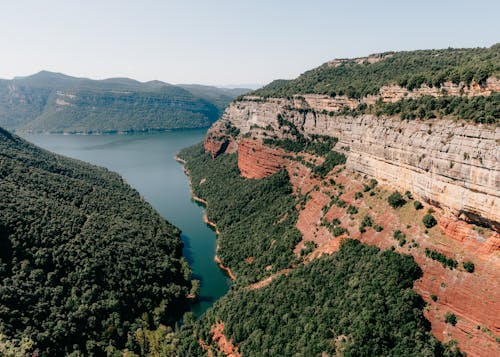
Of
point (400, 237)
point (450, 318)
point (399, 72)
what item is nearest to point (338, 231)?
point (400, 237)

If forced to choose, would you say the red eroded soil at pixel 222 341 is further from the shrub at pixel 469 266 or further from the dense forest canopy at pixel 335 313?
the shrub at pixel 469 266

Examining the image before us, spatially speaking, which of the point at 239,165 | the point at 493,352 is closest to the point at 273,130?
the point at 239,165

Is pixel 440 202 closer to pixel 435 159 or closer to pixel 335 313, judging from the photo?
pixel 435 159

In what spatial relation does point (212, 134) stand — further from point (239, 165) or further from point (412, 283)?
point (412, 283)

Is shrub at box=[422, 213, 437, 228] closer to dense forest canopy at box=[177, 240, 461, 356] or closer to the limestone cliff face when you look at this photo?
the limestone cliff face

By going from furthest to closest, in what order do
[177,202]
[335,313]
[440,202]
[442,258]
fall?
[177,202], [335,313], [440,202], [442,258]
